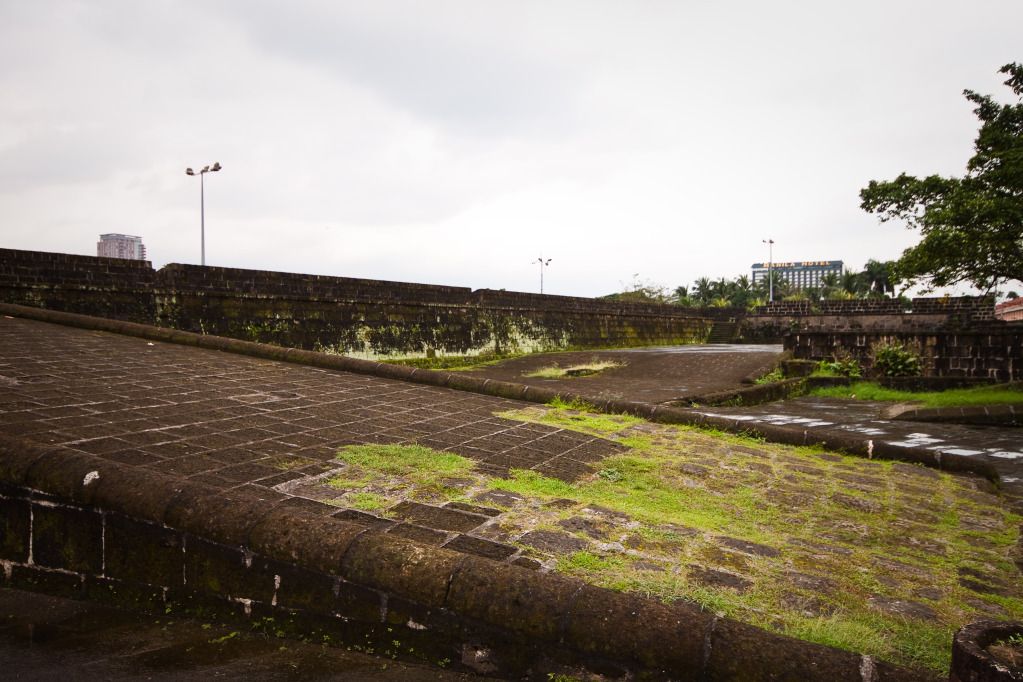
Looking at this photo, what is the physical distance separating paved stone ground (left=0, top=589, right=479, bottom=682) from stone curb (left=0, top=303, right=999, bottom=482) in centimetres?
463

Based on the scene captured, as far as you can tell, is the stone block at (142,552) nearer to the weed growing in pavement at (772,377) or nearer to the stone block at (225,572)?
the stone block at (225,572)

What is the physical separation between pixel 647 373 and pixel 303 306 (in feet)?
25.7

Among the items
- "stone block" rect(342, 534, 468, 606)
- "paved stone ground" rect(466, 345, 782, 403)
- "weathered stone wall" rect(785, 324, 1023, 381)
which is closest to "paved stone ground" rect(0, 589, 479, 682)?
"stone block" rect(342, 534, 468, 606)

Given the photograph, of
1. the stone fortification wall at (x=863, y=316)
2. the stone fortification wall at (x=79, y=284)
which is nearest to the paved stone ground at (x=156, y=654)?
the stone fortification wall at (x=79, y=284)

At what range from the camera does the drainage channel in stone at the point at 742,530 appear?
7.58 ft

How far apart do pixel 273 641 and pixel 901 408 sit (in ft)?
31.8

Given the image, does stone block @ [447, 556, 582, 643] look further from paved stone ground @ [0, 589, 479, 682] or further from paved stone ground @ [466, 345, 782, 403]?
paved stone ground @ [466, 345, 782, 403]

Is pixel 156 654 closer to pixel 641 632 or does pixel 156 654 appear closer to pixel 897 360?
pixel 641 632

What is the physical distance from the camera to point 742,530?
3.23 m

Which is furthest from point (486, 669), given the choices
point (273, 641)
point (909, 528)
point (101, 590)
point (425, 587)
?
point (909, 528)

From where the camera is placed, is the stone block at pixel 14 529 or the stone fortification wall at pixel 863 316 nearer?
the stone block at pixel 14 529

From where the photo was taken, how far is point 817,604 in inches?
92.3

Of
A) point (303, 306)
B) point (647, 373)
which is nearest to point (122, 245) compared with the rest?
point (303, 306)

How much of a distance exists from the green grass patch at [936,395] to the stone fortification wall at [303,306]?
8.50 m
